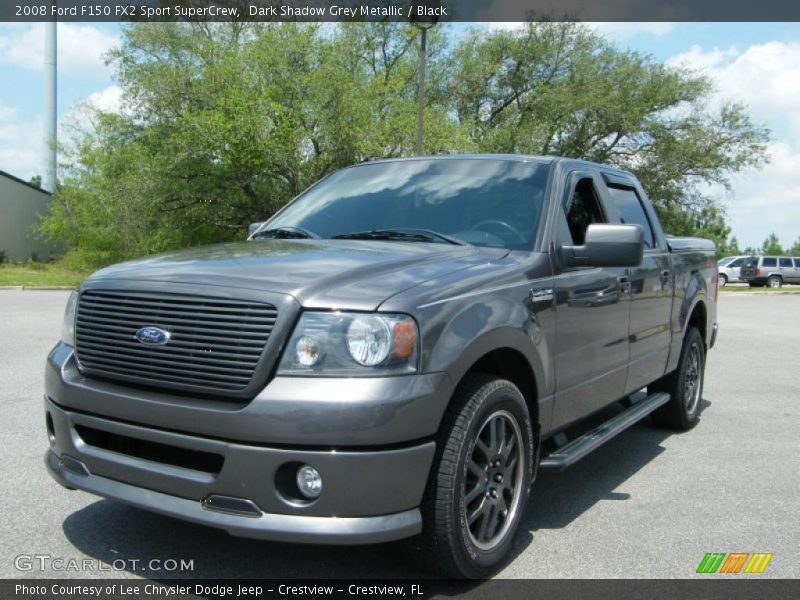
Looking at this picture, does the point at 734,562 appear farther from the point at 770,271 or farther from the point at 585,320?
the point at 770,271

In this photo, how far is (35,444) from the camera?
510 centimetres

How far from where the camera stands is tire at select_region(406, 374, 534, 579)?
2.88 m

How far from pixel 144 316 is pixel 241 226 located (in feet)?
88.2

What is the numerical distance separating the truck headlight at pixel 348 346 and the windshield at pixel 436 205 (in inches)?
47.2

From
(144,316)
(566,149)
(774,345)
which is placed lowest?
(774,345)

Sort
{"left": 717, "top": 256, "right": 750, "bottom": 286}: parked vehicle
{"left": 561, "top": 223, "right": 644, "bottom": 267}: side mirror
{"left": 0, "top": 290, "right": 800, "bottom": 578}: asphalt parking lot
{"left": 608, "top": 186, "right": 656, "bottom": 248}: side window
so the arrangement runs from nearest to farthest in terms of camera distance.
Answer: {"left": 0, "top": 290, "right": 800, "bottom": 578}: asphalt parking lot
{"left": 561, "top": 223, "right": 644, "bottom": 267}: side mirror
{"left": 608, "top": 186, "right": 656, "bottom": 248}: side window
{"left": 717, "top": 256, "right": 750, "bottom": 286}: parked vehicle

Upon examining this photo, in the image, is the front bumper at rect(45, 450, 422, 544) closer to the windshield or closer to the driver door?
the driver door

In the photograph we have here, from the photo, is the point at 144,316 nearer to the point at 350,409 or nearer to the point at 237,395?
the point at 237,395

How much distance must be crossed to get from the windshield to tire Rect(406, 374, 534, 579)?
3.18 ft

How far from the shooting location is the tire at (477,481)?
9.46 ft

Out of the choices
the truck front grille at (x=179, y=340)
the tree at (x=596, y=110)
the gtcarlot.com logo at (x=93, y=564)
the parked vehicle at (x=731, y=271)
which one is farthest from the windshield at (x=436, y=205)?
the parked vehicle at (x=731, y=271)

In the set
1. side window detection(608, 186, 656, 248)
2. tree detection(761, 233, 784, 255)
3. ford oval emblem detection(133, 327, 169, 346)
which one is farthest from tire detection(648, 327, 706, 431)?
tree detection(761, 233, 784, 255)

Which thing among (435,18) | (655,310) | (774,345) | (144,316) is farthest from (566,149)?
(144,316)

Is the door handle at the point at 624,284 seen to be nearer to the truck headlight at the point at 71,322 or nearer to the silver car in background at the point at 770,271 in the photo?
the truck headlight at the point at 71,322
